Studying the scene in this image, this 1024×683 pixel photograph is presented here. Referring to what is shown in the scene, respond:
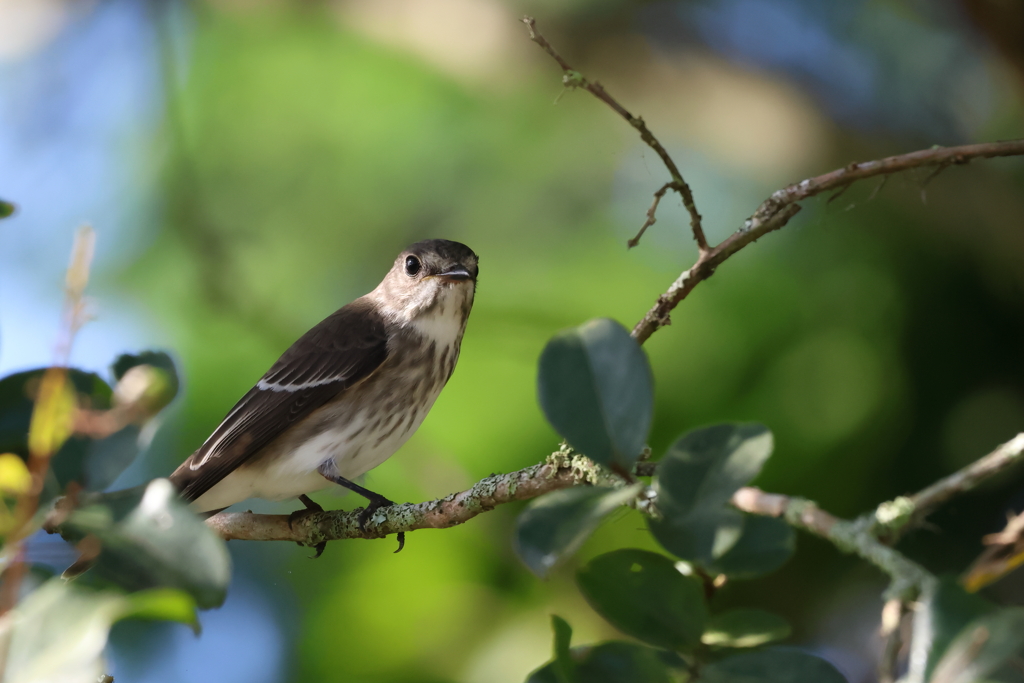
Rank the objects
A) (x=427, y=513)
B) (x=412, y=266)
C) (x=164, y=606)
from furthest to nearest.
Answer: (x=412, y=266)
(x=427, y=513)
(x=164, y=606)

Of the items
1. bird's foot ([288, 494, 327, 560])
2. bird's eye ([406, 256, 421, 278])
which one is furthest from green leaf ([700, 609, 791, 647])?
bird's eye ([406, 256, 421, 278])

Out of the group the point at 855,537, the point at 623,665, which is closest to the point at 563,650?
the point at 623,665

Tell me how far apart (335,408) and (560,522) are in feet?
5.63

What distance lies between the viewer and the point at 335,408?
2.26 m

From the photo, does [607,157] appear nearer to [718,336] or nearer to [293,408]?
[718,336]

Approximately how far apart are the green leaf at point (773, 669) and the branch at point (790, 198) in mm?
689

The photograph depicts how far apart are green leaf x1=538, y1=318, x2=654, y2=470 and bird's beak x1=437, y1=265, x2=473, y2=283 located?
5.59ft

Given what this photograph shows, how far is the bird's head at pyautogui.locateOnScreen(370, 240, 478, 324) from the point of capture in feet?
7.91

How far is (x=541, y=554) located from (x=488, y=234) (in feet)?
9.02

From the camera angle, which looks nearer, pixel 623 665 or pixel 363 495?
pixel 623 665

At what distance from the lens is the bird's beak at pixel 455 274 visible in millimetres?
2385

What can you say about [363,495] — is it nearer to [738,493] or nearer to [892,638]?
[738,493]

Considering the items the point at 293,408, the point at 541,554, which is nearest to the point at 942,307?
the point at 293,408

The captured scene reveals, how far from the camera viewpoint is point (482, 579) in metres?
2.48
